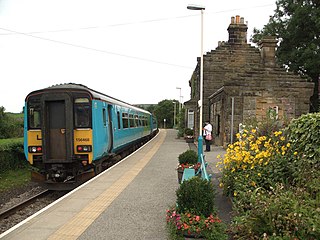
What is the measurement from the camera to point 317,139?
5.60 m

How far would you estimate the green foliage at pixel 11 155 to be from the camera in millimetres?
13617

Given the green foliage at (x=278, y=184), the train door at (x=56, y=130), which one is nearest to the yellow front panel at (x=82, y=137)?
the train door at (x=56, y=130)

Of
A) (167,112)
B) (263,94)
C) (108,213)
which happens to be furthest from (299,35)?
(167,112)

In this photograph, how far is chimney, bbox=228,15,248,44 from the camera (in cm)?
2366

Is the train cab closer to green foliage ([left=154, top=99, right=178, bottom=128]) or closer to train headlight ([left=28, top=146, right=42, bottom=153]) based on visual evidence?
train headlight ([left=28, top=146, right=42, bottom=153])

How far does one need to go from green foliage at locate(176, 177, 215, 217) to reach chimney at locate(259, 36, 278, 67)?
13.8m

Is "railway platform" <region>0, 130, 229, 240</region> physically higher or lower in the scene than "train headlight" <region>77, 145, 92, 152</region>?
lower

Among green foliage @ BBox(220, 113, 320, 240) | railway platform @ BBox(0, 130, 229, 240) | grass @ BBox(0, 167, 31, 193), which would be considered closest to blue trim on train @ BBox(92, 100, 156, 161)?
railway platform @ BBox(0, 130, 229, 240)

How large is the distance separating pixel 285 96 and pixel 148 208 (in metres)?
12.3

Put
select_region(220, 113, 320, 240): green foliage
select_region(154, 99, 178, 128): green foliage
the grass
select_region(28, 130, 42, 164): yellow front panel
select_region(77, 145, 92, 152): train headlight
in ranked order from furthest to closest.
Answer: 1. select_region(154, 99, 178, 128): green foliage
2. the grass
3. select_region(28, 130, 42, 164): yellow front panel
4. select_region(77, 145, 92, 152): train headlight
5. select_region(220, 113, 320, 240): green foliage

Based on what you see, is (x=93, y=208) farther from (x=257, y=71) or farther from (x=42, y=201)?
(x=257, y=71)

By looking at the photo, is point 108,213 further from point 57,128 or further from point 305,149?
point 57,128

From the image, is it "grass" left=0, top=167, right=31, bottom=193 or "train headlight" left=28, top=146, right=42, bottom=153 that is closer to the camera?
"train headlight" left=28, top=146, right=42, bottom=153

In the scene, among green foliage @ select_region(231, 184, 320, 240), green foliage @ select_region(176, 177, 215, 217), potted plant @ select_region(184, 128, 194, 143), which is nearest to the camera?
green foliage @ select_region(231, 184, 320, 240)
